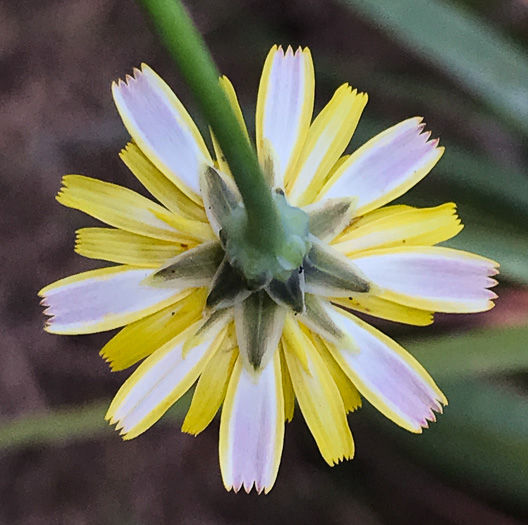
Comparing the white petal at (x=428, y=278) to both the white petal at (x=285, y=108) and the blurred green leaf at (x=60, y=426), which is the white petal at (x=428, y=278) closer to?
the white petal at (x=285, y=108)

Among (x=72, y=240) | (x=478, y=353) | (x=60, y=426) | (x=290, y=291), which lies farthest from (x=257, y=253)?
(x=72, y=240)

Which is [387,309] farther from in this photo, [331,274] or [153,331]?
[153,331]

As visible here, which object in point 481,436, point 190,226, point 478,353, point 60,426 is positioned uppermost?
point 190,226

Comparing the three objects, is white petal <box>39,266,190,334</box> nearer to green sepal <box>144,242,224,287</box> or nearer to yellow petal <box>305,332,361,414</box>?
green sepal <box>144,242,224,287</box>

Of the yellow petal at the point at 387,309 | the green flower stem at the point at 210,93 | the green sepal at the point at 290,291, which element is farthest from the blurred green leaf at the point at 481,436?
the green flower stem at the point at 210,93

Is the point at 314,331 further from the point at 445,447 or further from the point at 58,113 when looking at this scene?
the point at 58,113

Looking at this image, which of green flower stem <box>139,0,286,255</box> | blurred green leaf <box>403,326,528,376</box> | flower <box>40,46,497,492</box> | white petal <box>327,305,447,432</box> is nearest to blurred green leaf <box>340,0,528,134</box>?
blurred green leaf <box>403,326,528,376</box>

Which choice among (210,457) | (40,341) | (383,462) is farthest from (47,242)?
(383,462)
